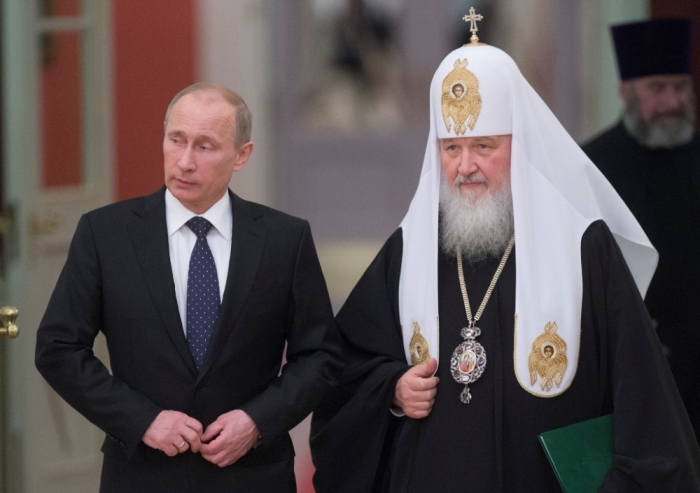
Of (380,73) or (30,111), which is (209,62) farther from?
(30,111)

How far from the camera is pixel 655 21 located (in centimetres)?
511

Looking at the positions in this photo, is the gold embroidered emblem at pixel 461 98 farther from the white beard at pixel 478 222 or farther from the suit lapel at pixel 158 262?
the suit lapel at pixel 158 262

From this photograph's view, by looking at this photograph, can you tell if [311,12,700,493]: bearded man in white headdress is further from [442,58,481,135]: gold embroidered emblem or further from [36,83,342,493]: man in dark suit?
[36,83,342,493]: man in dark suit

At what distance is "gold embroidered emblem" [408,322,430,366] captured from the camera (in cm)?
341

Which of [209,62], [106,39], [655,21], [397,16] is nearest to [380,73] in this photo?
[397,16]

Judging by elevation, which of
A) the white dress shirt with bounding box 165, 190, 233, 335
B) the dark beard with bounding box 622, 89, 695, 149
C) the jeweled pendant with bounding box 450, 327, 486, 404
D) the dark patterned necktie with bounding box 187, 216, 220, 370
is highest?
the dark beard with bounding box 622, 89, 695, 149

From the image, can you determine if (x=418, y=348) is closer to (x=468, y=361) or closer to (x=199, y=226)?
(x=468, y=361)

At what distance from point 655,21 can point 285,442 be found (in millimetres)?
2838

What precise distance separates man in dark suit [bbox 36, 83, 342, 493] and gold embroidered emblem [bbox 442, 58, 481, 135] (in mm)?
606

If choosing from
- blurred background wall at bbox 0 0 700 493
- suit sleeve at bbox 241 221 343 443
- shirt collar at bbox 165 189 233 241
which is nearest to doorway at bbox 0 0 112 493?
blurred background wall at bbox 0 0 700 493

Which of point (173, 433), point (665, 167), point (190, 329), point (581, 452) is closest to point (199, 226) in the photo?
point (190, 329)

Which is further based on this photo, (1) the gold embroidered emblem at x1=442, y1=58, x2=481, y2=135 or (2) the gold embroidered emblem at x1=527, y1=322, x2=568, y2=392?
(1) the gold embroidered emblem at x1=442, y1=58, x2=481, y2=135

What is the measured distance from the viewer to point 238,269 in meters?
3.18

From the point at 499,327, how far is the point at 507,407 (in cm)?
23
